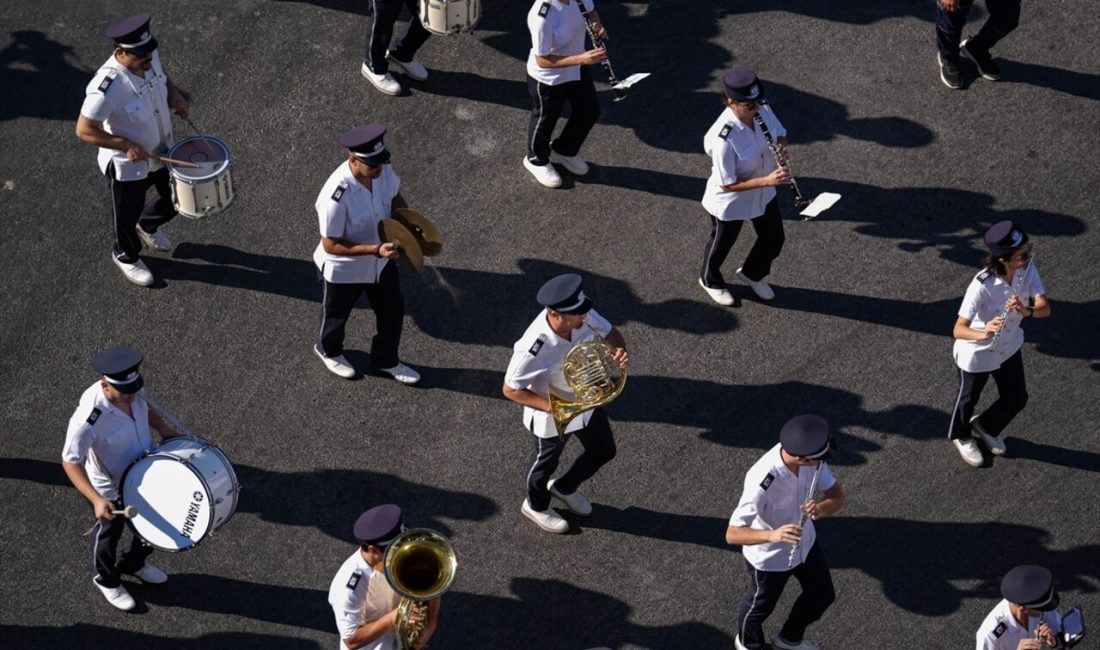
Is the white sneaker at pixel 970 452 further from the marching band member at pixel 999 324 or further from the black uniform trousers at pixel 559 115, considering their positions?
the black uniform trousers at pixel 559 115

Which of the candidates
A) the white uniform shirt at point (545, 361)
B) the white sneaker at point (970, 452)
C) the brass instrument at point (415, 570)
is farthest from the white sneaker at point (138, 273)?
the white sneaker at point (970, 452)

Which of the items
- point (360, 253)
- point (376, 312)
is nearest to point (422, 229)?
point (360, 253)

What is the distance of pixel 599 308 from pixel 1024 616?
4.09m

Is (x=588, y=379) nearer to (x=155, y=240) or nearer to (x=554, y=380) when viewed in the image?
(x=554, y=380)

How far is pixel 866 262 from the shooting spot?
1334 centimetres

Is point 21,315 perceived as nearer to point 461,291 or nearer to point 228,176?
point 228,176

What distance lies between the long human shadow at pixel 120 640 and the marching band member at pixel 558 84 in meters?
4.38

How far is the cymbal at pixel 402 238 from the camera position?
38.6 ft

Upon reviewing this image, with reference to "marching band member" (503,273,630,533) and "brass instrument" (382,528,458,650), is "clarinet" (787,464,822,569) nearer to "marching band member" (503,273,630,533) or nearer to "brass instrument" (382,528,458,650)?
"marching band member" (503,273,630,533)

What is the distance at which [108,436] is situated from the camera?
35.4ft

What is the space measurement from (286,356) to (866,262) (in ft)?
14.3

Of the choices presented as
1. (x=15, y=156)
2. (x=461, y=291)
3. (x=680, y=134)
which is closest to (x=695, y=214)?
(x=680, y=134)

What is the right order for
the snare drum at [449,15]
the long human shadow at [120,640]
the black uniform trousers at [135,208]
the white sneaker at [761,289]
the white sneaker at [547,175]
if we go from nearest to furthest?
the long human shadow at [120,640] → the black uniform trousers at [135,208] → the white sneaker at [761,289] → the snare drum at [449,15] → the white sneaker at [547,175]

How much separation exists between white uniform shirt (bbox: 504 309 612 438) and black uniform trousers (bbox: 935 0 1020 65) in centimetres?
464
